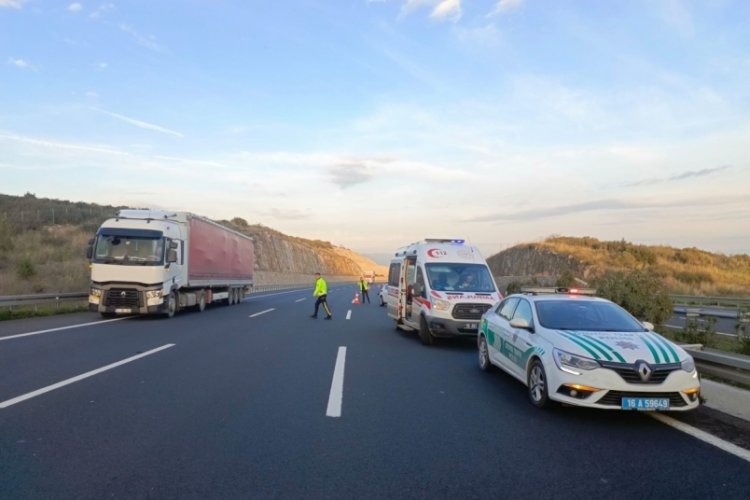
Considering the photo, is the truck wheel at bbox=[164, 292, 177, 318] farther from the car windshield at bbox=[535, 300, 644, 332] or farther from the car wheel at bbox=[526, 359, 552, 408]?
the car wheel at bbox=[526, 359, 552, 408]

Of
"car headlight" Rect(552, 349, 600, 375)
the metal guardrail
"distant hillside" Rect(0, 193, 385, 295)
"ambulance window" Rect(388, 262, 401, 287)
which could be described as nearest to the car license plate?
"car headlight" Rect(552, 349, 600, 375)

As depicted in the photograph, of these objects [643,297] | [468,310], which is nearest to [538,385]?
[468,310]

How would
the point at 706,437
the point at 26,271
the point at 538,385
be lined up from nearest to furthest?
the point at 706,437
the point at 538,385
the point at 26,271

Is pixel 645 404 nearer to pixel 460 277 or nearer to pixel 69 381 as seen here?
pixel 69 381

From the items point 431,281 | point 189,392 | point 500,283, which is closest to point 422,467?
point 189,392

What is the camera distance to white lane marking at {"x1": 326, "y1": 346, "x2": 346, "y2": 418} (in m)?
7.04

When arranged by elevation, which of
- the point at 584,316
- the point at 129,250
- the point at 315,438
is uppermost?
the point at 129,250

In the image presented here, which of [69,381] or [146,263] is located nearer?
[69,381]

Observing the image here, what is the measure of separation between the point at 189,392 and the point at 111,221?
1398 centimetres

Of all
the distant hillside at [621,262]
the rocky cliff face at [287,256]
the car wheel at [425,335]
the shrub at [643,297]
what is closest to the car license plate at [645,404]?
the car wheel at [425,335]

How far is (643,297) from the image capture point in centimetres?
1471

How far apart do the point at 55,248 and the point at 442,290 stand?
130 ft

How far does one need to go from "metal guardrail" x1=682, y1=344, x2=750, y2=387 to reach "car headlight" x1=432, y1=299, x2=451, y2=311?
6005 mm

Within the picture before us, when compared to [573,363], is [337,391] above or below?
below
